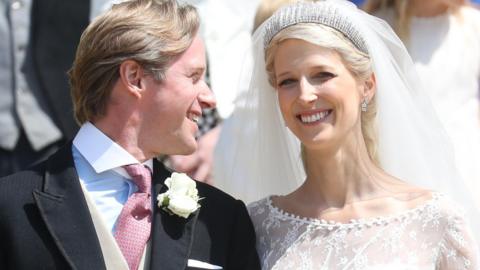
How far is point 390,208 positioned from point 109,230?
111 cm

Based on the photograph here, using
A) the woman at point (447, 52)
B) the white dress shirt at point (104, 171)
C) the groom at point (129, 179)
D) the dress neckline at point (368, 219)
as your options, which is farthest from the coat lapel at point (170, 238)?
the woman at point (447, 52)

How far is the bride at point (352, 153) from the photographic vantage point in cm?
472

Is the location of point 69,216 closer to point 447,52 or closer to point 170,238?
point 170,238

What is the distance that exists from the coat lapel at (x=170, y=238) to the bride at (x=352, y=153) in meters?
0.44

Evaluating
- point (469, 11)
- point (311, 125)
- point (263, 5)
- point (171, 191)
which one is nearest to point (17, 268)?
point (171, 191)

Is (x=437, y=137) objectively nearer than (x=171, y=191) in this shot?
No

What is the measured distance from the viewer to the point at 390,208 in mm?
4805

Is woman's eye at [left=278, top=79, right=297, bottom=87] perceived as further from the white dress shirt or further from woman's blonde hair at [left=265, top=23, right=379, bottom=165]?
the white dress shirt

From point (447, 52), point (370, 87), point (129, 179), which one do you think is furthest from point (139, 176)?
point (447, 52)

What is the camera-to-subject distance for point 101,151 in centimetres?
454

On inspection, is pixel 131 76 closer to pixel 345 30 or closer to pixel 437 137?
pixel 345 30

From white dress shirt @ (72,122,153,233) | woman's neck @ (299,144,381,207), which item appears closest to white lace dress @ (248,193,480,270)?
woman's neck @ (299,144,381,207)

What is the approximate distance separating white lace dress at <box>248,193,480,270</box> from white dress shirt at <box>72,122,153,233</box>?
68 cm

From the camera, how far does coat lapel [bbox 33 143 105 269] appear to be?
4320 mm
